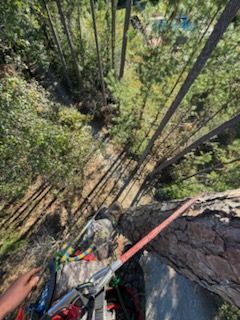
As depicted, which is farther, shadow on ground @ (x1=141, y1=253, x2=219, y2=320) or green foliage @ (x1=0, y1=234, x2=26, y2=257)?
green foliage @ (x1=0, y1=234, x2=26, y2=257)

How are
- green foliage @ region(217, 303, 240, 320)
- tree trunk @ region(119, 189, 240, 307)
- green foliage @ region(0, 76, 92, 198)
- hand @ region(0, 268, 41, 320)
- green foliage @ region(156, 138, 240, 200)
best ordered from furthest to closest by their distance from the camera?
green foliage @ region(156, 138, 240, 200), green foliage @ region(217, 303, 240, 320), green foliage @ region(0, 76, 92, 198), tree trunk @ region(119, 189, 240, 307), hand @ region(0, 268, 41, 320)

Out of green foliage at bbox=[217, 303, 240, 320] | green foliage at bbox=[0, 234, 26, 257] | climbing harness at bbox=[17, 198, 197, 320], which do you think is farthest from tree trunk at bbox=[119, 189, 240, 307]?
green foliage at bbox=[0, 234, 26, 257]

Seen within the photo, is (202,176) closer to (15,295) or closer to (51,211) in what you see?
(51,211)

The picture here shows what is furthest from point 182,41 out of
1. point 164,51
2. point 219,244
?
point 219,244

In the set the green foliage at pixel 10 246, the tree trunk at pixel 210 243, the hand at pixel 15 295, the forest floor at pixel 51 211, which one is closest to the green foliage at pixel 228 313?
the tree trunk at pixel 210 243

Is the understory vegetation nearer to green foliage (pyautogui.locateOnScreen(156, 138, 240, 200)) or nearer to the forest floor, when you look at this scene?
green foliage (pyautogui.locateOnScreen(156, 138, 240, 200))

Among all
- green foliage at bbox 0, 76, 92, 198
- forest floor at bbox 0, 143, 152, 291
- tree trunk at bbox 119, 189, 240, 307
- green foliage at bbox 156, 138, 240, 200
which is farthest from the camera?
green foliage at bbox 156, 138, 240, 200

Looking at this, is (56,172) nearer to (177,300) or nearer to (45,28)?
(177,300)

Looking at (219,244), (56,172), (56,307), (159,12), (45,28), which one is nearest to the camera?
(219,244)
